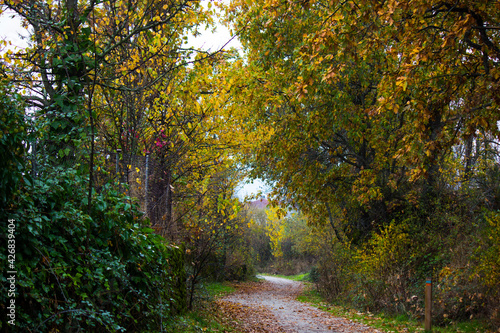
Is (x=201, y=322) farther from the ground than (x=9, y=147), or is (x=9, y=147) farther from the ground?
(x=9, y=147)

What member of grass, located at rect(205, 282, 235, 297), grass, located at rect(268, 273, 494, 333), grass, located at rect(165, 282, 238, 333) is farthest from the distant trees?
grass, located at rect(205, 282, 235, 297)

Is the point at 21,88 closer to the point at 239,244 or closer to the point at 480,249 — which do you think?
the point at 480,249

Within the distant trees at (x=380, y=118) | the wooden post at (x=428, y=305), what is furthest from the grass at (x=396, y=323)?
the distant trees at (x=380, y=118)

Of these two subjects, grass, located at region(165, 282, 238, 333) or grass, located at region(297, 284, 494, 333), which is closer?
grass, located at region(165, 282, 238, 333)

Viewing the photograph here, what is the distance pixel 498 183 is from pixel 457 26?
266 inches

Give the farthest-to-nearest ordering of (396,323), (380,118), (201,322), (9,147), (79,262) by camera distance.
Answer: (380,118)
(396,323)
(201,322)
(79,262)
(9,147)


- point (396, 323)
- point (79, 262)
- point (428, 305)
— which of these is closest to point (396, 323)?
point (396, 323)

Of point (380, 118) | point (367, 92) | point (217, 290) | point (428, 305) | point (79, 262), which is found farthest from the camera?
point (217, 290)

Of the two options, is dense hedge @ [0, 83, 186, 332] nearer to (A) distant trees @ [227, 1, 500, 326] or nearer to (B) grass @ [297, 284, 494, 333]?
(A) distant trees @ [227, 1, 500, 326]

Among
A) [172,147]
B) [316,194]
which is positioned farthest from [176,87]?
[316,194]

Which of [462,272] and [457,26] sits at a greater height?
[457,26]

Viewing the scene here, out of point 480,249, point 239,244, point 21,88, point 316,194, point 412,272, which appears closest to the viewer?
point 21,88

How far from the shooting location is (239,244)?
21.8 m

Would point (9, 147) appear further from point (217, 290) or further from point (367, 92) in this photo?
point (217, 290)
